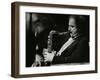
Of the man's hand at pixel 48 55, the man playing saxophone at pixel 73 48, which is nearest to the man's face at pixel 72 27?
the man playing saxophone at pixel 73 48

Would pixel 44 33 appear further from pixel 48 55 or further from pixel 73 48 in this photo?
pixel 73 48

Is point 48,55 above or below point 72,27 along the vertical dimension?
below

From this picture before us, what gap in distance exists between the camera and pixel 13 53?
1.86 m

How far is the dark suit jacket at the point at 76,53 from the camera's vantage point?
6.66 feet

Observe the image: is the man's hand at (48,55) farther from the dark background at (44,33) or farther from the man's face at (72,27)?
the man's face at (72,27)

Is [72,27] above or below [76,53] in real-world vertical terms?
above

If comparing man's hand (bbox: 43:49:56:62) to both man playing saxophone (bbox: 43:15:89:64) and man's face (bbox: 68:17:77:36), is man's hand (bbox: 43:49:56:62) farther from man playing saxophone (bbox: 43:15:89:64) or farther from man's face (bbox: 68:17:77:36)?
man's face (bbox: 68:17:77:36)

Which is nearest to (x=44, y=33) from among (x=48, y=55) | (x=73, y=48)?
(x=48, y=55)

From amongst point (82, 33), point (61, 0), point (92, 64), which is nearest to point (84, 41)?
point (82, 33)

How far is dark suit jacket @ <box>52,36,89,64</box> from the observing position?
6.66 ft

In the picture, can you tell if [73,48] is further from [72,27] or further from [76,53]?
[72,27]

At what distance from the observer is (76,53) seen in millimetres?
2086

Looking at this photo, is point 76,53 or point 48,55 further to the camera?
point 76,53

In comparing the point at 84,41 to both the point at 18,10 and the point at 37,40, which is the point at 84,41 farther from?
the point at 18,10
